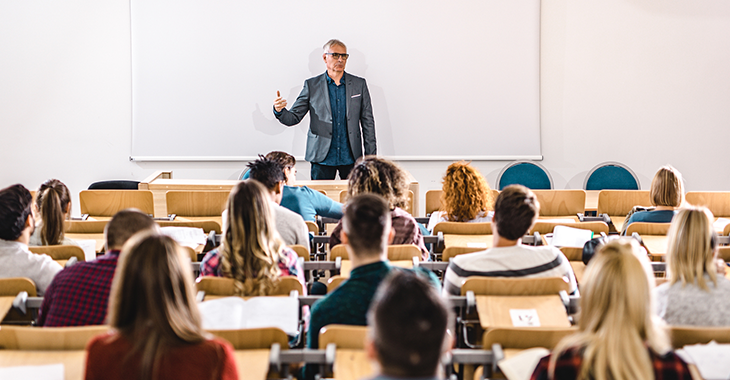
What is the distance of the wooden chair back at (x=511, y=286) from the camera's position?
261 centimetres

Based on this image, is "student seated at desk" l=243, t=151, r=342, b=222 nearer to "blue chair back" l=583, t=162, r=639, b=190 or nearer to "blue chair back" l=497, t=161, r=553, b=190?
"blue chair back" l=497, t=161, r=553, b=190

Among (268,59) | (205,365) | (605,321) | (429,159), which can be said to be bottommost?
(205,365)

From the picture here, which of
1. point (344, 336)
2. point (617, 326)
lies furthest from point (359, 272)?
point (617, 326)

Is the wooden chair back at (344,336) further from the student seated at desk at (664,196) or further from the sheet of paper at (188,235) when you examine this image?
the student seated at desk at (664,196)

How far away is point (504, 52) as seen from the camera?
6938 mm

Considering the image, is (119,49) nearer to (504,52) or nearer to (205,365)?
(504,52)

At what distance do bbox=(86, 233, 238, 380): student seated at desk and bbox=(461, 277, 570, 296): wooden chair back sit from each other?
1.26m

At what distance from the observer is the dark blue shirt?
20.6 feet

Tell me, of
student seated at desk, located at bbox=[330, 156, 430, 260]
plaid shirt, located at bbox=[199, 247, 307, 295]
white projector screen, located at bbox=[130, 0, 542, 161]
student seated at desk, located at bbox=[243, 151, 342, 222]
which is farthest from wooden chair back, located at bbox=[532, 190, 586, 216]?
plaid shirt, located at bbox=[199, 247, 307, 295]

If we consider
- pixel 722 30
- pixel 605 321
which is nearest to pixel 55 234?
pixel 605 321

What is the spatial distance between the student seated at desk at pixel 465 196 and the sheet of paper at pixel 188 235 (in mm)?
1451

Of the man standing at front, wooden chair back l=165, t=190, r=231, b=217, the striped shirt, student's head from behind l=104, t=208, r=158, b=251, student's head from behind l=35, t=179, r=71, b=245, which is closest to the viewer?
student's head from behind l=104, t=208, r=158, b=251

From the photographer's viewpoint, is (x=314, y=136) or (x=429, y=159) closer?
(x=314, y=136)

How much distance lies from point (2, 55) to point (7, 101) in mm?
487
